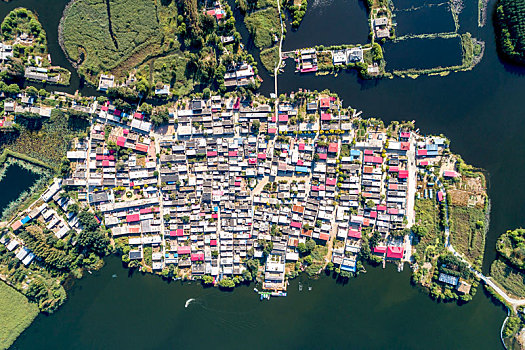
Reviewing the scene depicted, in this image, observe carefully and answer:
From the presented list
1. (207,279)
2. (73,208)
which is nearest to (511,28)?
(207,279)

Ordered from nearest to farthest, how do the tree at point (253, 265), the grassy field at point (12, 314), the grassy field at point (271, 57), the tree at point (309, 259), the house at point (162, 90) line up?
the house at point (162, 90) < the grassy field at point (271, 57) < the tree at point (253, 265) < the tree at point (309, 259) < the grassy field at point (12, 314)

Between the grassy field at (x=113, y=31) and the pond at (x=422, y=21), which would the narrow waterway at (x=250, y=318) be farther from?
the pond at (x=422, y=21)

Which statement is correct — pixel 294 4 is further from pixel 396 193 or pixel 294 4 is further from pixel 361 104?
pixel 396 193

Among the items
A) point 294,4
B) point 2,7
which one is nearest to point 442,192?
point 294,4

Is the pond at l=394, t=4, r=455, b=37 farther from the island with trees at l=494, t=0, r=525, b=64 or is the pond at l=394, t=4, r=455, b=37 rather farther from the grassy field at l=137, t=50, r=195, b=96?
the grassy field at l=137, t=50, r=195, b=96

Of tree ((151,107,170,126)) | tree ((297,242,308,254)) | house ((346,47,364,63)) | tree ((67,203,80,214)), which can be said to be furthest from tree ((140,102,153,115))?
house ((346,47,364,63))

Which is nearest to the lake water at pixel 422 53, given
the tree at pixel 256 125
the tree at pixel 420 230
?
the tree at pixel 256 125
